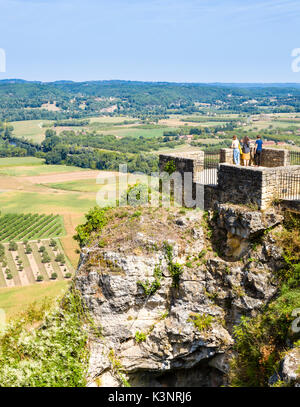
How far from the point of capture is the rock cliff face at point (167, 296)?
1256 cm

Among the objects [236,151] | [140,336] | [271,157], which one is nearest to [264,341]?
[140,336]

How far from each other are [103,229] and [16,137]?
159778 mm

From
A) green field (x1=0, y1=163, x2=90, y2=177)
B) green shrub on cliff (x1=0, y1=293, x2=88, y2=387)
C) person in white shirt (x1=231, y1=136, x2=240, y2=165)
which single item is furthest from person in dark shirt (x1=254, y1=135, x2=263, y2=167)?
green field (x1=0, y1=163, x2=90, y2=177)

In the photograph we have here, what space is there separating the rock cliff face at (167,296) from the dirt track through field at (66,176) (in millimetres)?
80107

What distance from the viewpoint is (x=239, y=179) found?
520 inches

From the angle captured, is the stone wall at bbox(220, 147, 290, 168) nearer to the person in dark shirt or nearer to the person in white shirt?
the person in dark shirt

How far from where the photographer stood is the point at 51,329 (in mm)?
12812

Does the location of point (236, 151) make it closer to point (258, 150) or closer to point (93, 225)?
point (258, 150)

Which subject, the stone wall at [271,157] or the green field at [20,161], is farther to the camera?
the green field at [20,161]

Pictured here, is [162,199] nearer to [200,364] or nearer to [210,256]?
[210,256]

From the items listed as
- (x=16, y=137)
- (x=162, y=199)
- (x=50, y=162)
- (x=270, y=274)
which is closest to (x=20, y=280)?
(x=162, y=199)

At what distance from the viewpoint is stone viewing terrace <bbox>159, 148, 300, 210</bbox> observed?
12.6 metres

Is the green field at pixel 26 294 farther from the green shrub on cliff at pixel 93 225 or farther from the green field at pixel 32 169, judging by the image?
the green field at pixel 32 169

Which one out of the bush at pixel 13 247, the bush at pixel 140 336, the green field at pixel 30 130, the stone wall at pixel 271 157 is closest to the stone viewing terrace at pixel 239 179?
the stone wall at pixel 271 157
